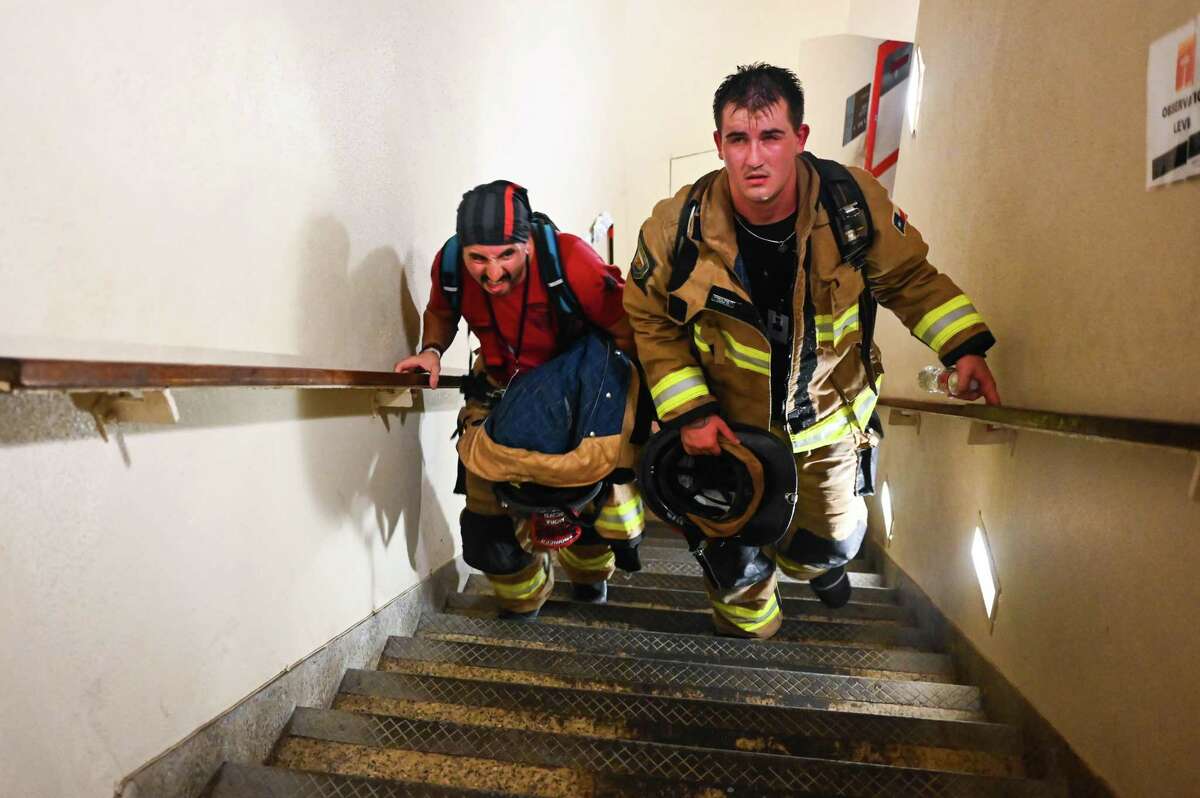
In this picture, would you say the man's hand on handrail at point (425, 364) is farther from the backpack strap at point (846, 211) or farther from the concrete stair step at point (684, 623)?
the backpack strap at point (846, 211)

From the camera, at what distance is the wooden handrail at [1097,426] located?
1055mm

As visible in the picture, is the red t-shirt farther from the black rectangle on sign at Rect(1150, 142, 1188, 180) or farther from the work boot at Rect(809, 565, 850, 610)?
the black rectangle on sign at Rect(1150, 142, 1188, 180)

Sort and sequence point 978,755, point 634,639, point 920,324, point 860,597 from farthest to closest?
1. point 860,597
2. point 634,639
3. point 920,324
4. point 978,755

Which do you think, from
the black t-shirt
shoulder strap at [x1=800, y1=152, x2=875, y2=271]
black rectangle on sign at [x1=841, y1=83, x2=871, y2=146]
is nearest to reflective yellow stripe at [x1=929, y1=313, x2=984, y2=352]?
shoulder strap at [x1=800, y1=152, x2=875, y2=271]

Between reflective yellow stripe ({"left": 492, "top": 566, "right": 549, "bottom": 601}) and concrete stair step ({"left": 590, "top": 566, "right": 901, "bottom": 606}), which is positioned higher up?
reflective yellow stripe ({"left": 492, "top": 566, "right": 549, "bottom": 601})

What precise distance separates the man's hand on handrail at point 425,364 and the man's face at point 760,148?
1.20 meters

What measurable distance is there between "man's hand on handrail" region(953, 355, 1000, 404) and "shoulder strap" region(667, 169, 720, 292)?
0.76 metres

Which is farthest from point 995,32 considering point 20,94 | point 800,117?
point 20,94

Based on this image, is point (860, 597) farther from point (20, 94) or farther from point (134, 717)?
point (20, 94)

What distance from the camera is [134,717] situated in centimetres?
123

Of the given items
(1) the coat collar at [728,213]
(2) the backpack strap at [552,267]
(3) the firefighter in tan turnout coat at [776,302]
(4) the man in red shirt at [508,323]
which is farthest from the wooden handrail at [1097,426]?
(2) the backpack strap at [552,267]

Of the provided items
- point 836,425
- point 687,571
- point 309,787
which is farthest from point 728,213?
point 687,571

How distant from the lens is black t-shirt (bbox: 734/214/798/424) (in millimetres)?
1788

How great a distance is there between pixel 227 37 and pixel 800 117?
1407mm
